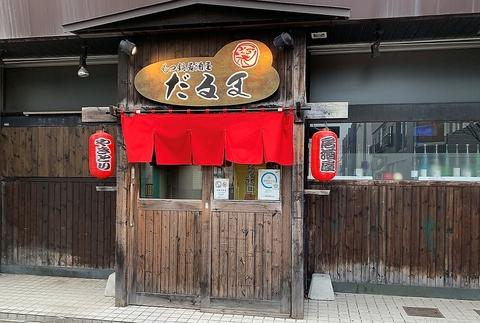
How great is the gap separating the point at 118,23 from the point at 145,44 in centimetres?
53

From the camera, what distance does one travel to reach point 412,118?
7320 millimetres

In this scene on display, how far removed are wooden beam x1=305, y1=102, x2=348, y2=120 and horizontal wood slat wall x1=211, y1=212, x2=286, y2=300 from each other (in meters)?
1.56

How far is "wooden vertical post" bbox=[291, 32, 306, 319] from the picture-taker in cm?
600

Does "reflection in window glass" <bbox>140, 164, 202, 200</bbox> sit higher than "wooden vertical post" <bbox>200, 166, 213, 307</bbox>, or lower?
higher

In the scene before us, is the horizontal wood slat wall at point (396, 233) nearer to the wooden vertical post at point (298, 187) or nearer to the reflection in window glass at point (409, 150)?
the reflection in window glass at point (409, 150)

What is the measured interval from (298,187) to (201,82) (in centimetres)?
212

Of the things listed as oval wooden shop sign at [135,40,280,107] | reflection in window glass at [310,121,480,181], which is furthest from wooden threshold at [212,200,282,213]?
reflection in window glass at [310,121,480,181]

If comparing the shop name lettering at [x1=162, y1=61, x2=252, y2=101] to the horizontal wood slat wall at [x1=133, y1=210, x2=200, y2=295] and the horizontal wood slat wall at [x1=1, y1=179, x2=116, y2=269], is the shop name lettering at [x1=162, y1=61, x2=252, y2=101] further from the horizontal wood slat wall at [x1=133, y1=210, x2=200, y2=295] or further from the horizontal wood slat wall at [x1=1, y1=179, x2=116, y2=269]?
the horizontal wood slat wall at [x1=1, y1=179, x2=116, y2=269]

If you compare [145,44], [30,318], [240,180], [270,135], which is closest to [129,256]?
[30,318]

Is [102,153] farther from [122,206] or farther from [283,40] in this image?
[283,40]

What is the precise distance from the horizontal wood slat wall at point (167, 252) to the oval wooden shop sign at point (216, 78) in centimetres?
179

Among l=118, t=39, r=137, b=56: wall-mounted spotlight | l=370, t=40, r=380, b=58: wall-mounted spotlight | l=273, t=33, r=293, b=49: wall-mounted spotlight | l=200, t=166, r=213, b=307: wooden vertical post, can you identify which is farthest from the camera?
l=370, t=40, r=380, b=58: wall-mounted spotlight

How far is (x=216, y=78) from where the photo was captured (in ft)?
20.3

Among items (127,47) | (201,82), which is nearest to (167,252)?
(201,82)
